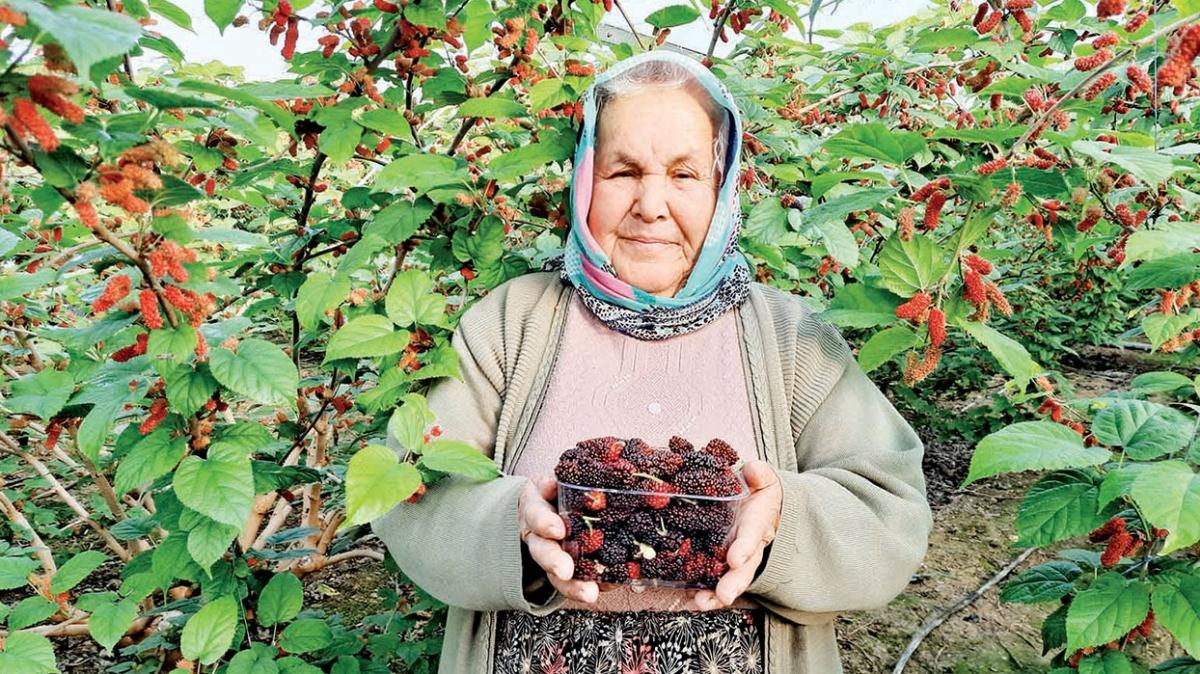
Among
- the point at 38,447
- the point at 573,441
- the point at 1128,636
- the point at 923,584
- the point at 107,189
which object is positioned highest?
the point at 107,189

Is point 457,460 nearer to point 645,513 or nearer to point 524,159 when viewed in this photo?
point 645,513

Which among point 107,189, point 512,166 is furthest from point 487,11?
point 107,189

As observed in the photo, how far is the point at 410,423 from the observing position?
122 centimetres

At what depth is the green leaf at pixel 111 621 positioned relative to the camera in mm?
1491

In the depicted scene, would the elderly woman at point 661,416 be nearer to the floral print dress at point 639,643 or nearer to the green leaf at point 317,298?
the floral print dress at point 639,643

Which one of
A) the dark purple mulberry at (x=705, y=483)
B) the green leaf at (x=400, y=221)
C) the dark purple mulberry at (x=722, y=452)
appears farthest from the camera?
the green leaf at (x=400, y=221)

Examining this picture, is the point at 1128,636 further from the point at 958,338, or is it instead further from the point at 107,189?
the point at 958,338

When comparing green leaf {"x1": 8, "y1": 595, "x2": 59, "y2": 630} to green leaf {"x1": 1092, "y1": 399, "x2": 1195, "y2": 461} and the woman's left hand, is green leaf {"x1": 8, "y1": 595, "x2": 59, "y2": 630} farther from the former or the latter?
green leaf {"x1": 1092, "y1": 399, "x2": 1195, "y2": 461}

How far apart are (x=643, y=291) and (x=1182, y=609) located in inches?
42.6

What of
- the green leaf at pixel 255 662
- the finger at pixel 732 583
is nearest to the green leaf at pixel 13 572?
the green leaf at pixel 255 662

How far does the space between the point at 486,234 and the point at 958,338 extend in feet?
10.6

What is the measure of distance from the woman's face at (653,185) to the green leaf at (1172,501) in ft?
2.85

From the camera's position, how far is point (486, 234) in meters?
1.67

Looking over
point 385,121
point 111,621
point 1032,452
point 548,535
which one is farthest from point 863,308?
point 111,621
